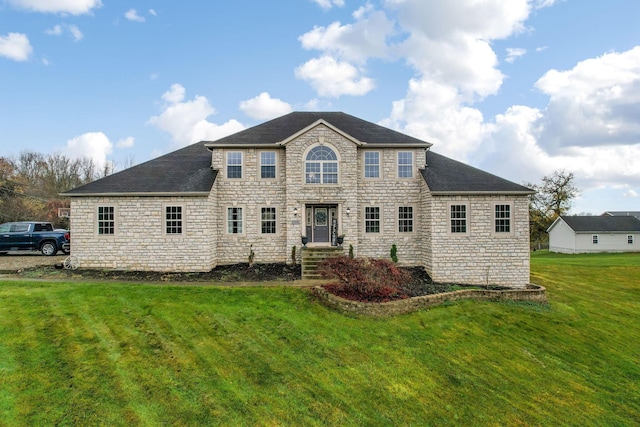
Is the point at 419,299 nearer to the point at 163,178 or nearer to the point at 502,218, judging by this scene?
the point at 502,218

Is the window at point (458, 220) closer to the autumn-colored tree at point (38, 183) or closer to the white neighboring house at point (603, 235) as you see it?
the white neighboring house at point (603, 235)

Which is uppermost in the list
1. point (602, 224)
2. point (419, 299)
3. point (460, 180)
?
point (460, 180)

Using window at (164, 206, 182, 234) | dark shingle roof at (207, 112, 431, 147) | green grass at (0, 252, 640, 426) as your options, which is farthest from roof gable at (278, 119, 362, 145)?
green grass at (0, 252, 640, 426)

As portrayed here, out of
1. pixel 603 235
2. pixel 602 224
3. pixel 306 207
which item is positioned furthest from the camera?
pixel 602 224

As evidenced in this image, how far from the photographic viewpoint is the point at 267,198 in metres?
16.7

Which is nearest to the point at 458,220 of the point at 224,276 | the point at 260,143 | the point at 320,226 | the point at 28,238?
the point at 320,226

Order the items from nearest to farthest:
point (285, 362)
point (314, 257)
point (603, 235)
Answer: point (285, 362), point (314, 257), point (603, 235)

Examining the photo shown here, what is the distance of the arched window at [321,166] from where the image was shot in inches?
634

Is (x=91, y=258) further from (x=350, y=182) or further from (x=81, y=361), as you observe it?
(x=350, y=182)

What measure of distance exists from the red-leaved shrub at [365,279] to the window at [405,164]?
6158 millimetres

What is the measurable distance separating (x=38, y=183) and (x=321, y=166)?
141ft

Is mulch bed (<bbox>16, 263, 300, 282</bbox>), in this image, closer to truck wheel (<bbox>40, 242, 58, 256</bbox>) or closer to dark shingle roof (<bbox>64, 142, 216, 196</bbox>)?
dark shingle roof (<bbox>64, 142, 216, 196</bbox>)

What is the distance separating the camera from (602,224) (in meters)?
39.9

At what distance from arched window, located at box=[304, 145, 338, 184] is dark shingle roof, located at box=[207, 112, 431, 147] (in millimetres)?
1959
